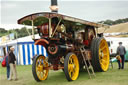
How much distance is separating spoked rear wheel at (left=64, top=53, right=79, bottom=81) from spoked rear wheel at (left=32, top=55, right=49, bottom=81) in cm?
106

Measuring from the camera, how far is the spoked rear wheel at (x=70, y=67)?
273 inches

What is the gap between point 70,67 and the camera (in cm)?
730

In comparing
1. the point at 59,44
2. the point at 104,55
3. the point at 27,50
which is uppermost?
the point at 59,44

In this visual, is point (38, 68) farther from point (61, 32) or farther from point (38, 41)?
point (61, 32)

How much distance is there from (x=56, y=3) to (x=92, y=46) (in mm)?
3134

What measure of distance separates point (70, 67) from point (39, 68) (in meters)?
1.16

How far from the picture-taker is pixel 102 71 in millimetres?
9141

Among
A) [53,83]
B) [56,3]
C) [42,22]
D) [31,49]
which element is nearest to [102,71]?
[53,83]

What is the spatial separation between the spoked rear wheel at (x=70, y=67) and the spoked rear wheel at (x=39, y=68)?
106 cm

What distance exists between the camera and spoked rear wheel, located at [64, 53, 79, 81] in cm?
693

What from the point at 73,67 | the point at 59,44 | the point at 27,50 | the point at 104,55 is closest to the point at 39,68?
the point at 59,44

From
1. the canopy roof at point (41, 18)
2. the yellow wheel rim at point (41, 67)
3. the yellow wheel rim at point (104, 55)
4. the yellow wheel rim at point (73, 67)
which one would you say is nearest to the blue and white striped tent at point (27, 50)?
the yellow wheel rim at point (104, 55)

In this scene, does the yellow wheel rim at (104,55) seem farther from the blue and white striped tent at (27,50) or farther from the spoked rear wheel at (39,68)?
the blue and white striped tent at (27,50)

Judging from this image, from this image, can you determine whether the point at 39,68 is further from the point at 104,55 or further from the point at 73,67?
the point at 104,55
